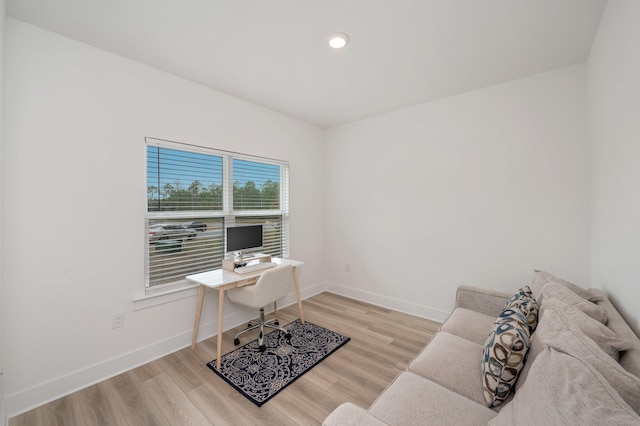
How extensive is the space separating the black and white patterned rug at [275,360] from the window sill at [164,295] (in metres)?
0.71

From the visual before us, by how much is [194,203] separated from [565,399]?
→ 9.60 feet

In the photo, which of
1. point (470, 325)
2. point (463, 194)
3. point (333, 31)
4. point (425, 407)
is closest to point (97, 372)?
point (425, 407)

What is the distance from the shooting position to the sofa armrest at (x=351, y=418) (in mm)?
976

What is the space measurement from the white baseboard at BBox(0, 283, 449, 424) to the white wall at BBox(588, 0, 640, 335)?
1.78 m

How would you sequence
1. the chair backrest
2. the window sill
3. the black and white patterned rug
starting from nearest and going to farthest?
the black and white patterned rug < the window sill < the chair backrest

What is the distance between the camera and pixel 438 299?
3145 millimetres

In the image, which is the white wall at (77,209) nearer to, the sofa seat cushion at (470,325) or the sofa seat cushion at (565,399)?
the sofa seat cushion at (470,325)

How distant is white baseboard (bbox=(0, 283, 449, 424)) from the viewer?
1793 millimetres

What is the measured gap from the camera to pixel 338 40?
1.97 meters

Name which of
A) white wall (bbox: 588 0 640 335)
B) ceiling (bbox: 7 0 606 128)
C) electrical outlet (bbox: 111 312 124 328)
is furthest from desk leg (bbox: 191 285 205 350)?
white wall (bbox: 588 0 640 335)

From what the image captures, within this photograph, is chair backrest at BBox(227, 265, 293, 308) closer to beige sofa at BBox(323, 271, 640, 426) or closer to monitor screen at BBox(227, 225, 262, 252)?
monitor screen at BBox(227, 225, 262, 252)

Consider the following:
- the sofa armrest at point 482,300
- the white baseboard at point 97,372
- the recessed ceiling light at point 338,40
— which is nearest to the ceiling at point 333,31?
the recessed ceiling light at point 338,40

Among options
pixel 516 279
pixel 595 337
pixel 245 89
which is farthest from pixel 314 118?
pixel 595 337

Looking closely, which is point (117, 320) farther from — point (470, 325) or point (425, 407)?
point (470, 325)
